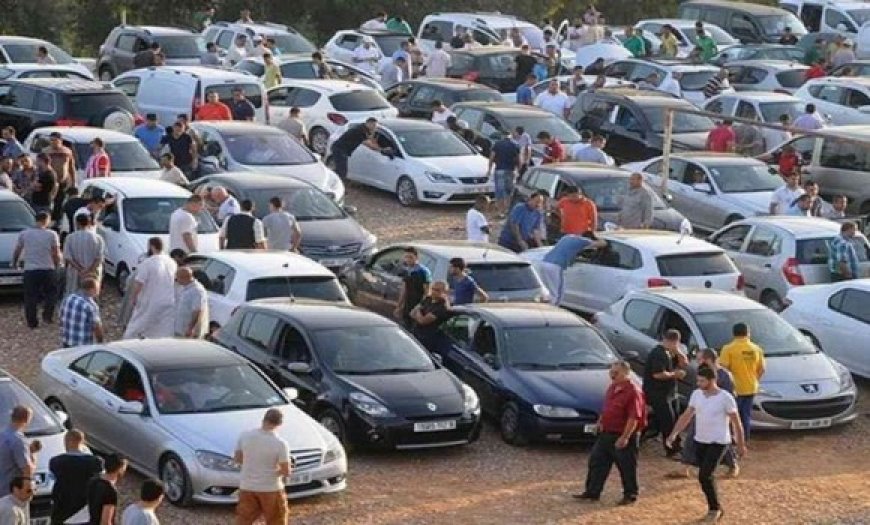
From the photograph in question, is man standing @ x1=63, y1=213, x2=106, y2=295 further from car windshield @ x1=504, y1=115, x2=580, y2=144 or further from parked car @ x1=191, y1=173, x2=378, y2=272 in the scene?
car windshield @ x1=504, y1=115, x2=580, y2=144

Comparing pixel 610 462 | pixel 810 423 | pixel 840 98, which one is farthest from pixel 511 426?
pixel 840 98

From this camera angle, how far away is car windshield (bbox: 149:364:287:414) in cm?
1869

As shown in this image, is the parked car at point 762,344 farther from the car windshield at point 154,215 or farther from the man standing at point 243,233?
the car windshield at point 154,215

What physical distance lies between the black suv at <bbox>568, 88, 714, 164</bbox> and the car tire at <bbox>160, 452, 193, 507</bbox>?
18.5 metres

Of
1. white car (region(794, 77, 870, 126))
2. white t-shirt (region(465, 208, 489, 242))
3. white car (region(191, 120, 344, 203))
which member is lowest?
white car (region(794, 77, 870, 126))

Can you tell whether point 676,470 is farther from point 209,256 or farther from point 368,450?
point 209,256

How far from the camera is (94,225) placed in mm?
24578

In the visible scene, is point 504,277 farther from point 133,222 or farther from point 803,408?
point 133,222

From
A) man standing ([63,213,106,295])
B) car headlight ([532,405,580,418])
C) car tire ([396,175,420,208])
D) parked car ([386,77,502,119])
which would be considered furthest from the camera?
parked car ([386,77,502,119])

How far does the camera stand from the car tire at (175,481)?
18000mm

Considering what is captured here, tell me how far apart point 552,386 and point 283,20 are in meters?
35.3

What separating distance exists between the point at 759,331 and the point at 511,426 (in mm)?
3395

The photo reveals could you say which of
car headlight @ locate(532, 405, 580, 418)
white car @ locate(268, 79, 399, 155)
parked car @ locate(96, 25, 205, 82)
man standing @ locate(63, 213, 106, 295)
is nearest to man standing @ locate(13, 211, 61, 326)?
man standing @ locate(63, 213, 106, 295)

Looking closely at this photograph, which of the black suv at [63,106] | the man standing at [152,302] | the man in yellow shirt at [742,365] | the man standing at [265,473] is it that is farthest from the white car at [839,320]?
the black suv at [63,106]
